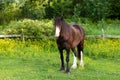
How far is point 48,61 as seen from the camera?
1580 cm

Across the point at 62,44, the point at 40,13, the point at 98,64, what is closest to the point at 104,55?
the point at 98,64

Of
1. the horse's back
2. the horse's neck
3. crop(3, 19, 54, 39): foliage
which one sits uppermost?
the horse's neck

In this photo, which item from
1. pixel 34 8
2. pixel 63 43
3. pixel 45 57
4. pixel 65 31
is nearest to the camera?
pixel 65 31

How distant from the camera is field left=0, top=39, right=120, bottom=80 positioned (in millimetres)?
12211

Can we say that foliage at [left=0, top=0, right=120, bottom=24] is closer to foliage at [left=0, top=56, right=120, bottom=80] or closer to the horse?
foliage at [left=0, top=56, right=120, bottom=80]

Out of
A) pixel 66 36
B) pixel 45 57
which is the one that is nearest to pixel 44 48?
pixel 45 57

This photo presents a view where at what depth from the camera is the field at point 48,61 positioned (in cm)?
1221

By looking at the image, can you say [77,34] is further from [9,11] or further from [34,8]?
[9,11]

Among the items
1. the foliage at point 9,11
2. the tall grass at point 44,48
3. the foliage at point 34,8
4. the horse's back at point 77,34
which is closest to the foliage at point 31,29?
the tall grass at point 44,48

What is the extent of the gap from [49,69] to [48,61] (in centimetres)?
231

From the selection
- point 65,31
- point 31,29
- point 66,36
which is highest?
point 65,31

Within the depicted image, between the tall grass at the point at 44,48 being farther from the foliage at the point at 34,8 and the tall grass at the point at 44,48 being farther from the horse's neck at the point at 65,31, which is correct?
the foliage at the point at 34,8

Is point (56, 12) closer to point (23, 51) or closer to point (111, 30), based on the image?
point (111, 30)

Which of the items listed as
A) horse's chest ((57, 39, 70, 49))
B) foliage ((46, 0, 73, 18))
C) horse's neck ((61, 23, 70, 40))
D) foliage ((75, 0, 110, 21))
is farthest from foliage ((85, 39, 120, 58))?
foliage ((46, 0, 73, 18))
